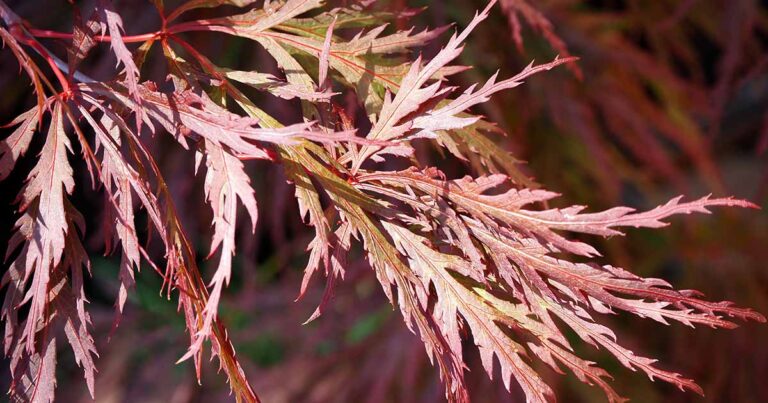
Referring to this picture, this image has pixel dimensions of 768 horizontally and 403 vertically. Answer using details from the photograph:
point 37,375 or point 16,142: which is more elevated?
point 16,142

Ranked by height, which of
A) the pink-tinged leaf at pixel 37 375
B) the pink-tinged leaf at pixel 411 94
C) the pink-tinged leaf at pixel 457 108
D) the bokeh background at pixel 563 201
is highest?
the pink-tinged leaf at pixel 411 94

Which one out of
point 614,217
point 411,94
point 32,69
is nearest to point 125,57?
point 32,69

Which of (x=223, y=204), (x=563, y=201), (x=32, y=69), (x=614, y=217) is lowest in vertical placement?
(x=563, y=201)

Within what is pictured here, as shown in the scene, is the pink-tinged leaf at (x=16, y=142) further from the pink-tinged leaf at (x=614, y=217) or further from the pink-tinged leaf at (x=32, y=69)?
the pink-tinged leaf at (x=614, y=217)

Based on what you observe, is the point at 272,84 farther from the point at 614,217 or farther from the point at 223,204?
the point at 614,217

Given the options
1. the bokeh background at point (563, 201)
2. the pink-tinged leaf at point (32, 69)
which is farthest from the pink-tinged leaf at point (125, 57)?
the bokeh background at point (563, 201)

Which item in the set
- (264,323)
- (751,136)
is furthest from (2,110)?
(751,136)

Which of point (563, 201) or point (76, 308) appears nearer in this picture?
point (76, 308)

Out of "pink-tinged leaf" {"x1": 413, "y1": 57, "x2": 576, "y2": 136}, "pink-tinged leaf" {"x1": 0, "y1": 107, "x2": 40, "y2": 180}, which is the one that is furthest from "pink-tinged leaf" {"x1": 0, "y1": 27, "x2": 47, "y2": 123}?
"pink-tinged leaf" {"x1": 413, "y1": 57, "x2": 576, "y2": 136}

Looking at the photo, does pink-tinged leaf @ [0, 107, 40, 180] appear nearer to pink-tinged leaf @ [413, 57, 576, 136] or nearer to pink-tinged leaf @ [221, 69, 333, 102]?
pink-tinged leaf @ [221, 69, 333, 102]
